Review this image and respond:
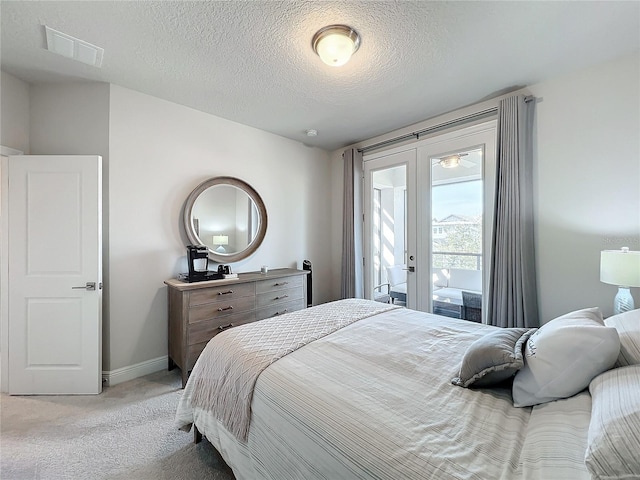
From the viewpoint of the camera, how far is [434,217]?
3.22m

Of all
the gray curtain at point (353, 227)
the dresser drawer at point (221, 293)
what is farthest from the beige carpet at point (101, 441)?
the gray curtain at point (353, 227)

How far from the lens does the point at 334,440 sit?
923mm

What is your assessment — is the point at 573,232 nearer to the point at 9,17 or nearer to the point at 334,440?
the point at 334,440

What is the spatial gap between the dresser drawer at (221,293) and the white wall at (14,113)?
2031mm

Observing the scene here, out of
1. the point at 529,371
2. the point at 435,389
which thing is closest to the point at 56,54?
the point at 435,389

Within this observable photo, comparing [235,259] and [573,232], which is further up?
[573,232]

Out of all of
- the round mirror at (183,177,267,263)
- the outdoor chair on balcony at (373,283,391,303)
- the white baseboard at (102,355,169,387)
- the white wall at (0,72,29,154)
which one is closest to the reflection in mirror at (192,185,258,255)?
the round mirror at (183,177,267,263)

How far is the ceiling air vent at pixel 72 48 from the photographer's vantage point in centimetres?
190

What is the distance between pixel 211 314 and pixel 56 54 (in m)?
2.41

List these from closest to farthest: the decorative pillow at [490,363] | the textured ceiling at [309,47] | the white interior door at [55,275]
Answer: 1. the decorative pillow at [490,363]
2. the textured ceiling at [309,47]
3. the white interior door at [55,275]

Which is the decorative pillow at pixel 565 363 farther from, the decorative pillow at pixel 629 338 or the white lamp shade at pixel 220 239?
the white lamp shade at pixel 220 239

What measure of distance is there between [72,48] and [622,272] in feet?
13.6

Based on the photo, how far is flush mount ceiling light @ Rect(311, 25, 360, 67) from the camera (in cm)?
182

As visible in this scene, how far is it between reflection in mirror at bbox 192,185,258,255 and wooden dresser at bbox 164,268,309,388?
53 centimetres
